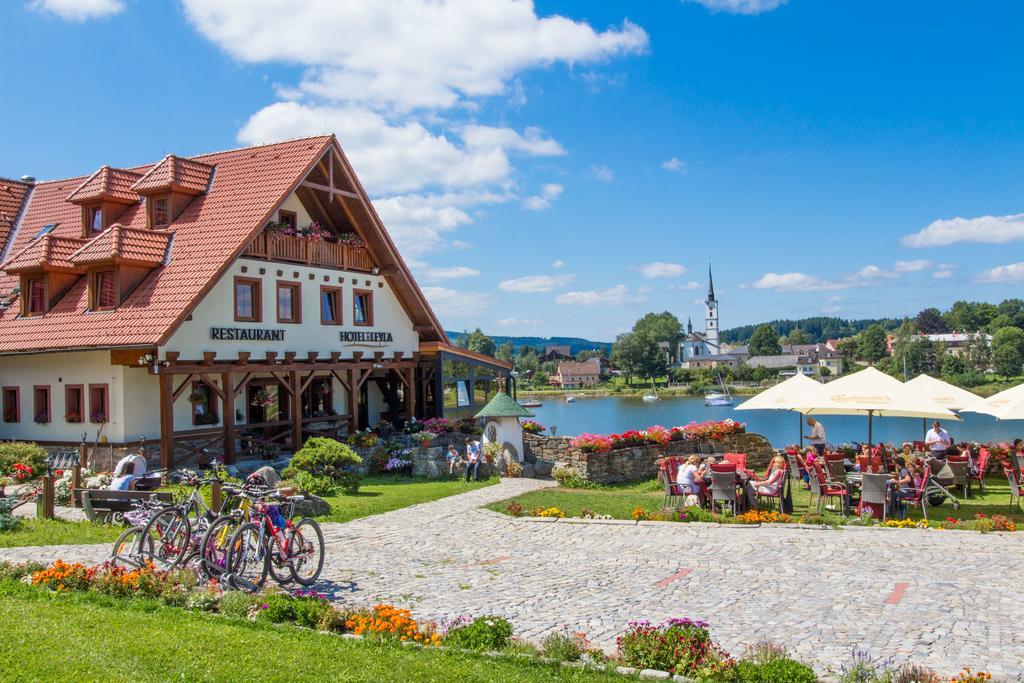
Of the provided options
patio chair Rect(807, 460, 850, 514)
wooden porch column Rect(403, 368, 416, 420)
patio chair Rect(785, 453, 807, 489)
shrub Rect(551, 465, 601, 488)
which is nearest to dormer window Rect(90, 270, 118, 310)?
wooden porch column Rect(403, 368, 416, 420)

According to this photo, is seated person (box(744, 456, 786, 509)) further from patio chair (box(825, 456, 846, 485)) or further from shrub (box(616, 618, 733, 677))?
shrub (box(616, 618, 733, 677))

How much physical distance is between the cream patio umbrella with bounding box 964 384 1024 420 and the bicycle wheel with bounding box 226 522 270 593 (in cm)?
1436

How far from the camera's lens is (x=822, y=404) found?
1841cm

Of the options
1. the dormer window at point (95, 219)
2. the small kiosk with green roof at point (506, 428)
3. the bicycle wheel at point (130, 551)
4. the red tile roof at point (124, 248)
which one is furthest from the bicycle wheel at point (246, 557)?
the dormer window at point (95, 219)

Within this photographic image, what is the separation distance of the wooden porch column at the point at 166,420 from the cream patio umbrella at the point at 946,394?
17914 millimetres

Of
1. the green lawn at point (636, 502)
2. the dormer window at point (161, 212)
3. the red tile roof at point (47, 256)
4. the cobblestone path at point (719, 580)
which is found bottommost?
the green lawn at point (636, 502)

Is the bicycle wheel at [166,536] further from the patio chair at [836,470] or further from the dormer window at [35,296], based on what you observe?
the dormer window at [35,296]

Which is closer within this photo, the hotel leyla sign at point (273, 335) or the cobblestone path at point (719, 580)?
the cobblestone path at point (719, 580)

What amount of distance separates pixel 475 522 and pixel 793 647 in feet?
26.6

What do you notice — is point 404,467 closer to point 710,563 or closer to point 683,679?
point 710,563

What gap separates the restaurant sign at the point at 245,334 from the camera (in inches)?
926

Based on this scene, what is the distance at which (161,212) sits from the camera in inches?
1006

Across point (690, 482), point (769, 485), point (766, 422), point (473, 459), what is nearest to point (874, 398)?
point (769, 485)

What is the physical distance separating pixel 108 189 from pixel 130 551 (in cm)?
1856
